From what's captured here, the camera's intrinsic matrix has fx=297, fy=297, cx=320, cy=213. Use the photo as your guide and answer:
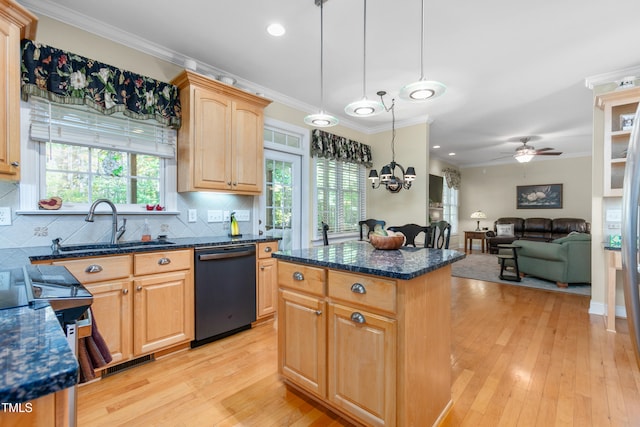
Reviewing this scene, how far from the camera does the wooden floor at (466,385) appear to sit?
1716 millimetres

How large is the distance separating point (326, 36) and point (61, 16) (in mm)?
2072

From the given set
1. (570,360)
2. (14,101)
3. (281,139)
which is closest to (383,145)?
(281,139)

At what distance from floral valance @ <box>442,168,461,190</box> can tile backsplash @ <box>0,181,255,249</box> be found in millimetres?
6843

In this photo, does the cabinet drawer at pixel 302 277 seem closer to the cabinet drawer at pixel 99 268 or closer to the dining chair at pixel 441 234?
the cabinet drawer at pixel 99 268

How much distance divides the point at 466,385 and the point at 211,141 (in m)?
2.89

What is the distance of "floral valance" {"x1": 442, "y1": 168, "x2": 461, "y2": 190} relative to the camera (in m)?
8.62

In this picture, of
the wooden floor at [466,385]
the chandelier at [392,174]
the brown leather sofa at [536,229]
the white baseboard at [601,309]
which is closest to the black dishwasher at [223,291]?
the wooden floor at [466,385]

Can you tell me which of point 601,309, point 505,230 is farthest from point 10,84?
point 505,230

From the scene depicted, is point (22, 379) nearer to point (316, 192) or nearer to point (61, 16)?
point (61, 16)

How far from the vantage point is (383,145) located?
17.4 feet

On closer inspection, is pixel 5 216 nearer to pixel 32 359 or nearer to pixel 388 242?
pixel 32 359

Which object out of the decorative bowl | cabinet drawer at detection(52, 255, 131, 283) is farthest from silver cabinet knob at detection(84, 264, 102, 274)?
the decorative bowl

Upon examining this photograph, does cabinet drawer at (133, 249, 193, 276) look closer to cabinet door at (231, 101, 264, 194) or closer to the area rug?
cabinet door at (231, 101, 264, 194)

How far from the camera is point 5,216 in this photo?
2.06m
